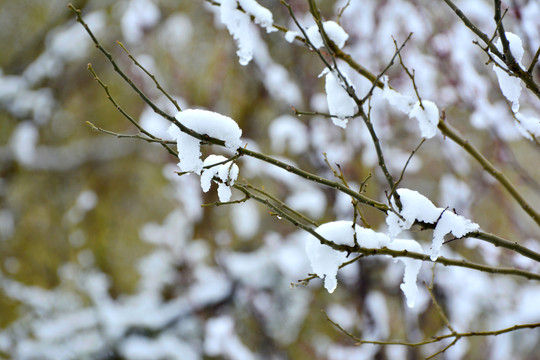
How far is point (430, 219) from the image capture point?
1041mm

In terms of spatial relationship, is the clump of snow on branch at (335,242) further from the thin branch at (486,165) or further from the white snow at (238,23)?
the white snow at (238,23)

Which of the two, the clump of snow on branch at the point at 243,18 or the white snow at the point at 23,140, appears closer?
the clump of snow on branch at the point at 243,18

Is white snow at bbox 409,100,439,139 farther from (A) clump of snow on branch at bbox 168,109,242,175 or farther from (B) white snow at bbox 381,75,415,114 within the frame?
(A) clump of snow on branch at bbox 168,109,242,175

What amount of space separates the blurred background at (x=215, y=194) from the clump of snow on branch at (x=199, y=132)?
160cm

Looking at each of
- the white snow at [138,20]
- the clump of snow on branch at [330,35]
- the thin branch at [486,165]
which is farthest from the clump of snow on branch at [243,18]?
the white snow at [138,20]

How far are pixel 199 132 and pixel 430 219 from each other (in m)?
0.58

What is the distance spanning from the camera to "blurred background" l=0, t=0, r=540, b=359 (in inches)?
121

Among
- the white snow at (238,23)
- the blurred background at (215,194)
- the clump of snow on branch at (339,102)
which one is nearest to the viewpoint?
the clump of snow on branch at (339,102)

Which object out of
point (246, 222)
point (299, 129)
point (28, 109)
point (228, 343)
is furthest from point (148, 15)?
point (228, 343)

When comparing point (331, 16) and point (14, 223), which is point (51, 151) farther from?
point (331, 16)

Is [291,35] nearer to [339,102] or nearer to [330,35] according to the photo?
[330,35]

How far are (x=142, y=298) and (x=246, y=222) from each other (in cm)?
128

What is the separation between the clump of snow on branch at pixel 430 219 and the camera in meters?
1.02

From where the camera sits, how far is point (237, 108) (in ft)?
14.7
